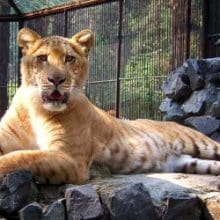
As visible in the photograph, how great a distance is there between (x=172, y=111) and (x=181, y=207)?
2.94 metres

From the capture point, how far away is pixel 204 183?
4.09 metres

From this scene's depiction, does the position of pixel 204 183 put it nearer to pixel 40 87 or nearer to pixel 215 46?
pixel 40 87

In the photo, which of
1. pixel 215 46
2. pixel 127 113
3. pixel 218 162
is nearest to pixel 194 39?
pixel 215 46

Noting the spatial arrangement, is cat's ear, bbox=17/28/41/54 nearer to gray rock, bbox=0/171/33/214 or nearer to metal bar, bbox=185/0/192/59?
gray rock, bbox=0/171/33/214

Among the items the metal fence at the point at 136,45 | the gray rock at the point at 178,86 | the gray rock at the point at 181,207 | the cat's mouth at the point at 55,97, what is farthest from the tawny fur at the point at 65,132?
the metal fence at the point at 136,45

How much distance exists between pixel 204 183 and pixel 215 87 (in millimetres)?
2089

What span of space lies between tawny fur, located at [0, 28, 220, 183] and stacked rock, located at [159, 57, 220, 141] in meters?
0.90

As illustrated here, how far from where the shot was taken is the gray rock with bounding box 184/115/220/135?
19.0 ft

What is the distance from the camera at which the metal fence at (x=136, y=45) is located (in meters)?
6.88

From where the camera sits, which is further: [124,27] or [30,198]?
[124,27]

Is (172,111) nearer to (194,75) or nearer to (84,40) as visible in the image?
(194,75)

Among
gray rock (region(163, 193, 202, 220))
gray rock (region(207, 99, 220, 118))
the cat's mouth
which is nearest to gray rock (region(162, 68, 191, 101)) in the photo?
gray rock (region(207, 99, 220, 118))

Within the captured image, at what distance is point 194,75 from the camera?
6.10 m

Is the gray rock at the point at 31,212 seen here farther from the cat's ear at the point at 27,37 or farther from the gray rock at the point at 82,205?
the cat's ear at the point at 27,37
